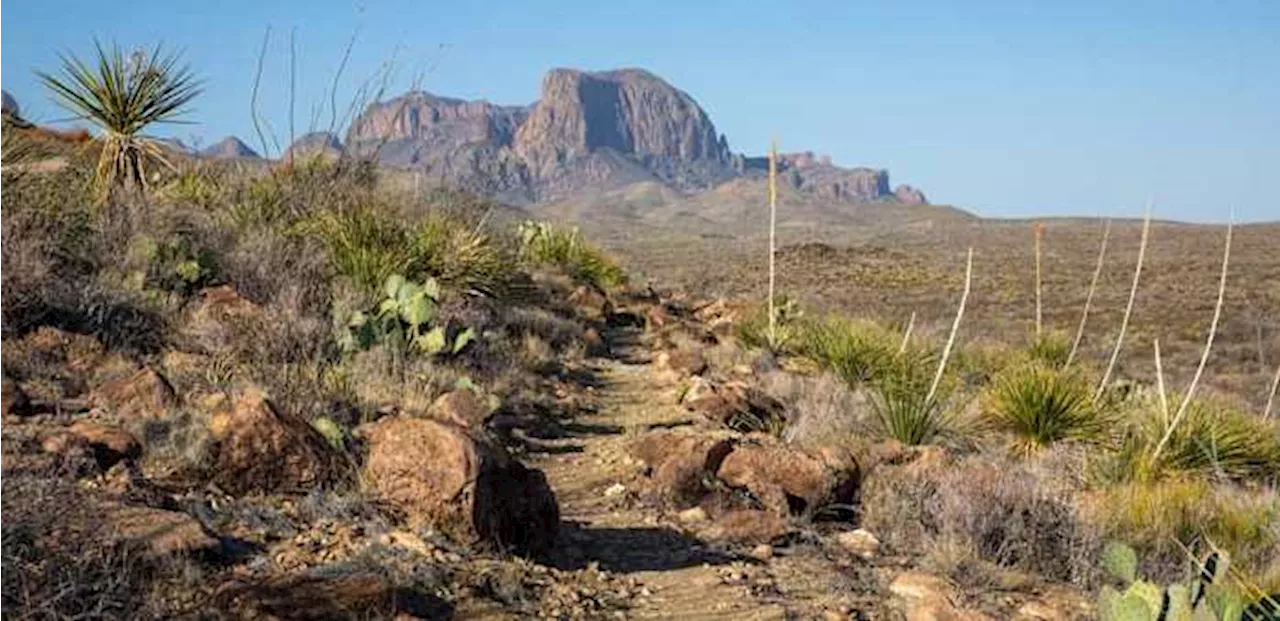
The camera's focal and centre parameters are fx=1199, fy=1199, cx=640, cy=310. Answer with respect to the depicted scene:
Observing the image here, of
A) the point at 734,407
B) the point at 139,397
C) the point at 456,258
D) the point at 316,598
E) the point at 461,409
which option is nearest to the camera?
the point at 316,598

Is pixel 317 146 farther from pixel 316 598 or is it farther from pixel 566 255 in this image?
pixel 316 598

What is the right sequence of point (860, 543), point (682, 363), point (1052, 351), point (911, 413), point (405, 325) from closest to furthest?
point (860, 543)
point (911, 413)
point (405, 325)
point (682, 363)
point (1052, 351)

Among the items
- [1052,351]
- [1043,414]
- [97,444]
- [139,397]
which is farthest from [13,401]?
[1052,351]

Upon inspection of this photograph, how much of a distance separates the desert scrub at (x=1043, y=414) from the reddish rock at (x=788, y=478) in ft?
12.6

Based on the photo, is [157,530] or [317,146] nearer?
[157,530]

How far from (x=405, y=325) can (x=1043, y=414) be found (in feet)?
17.8

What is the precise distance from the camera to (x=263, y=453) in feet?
18.3

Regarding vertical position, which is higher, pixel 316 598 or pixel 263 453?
pixel 263 453

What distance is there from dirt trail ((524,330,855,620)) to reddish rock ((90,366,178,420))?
7.26 feet

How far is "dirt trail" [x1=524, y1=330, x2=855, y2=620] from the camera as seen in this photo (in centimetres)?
489

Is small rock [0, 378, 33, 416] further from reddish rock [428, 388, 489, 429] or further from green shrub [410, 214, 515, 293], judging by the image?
green shrub [410, 214, 515, 293]

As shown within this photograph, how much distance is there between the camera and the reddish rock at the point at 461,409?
7.71m

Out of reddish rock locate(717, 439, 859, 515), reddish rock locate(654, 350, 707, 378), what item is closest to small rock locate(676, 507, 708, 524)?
reddish rock locate(717, 439, 859, 515)

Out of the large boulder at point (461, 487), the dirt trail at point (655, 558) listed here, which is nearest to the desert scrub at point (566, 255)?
the dirt trail at point (655, 558)
